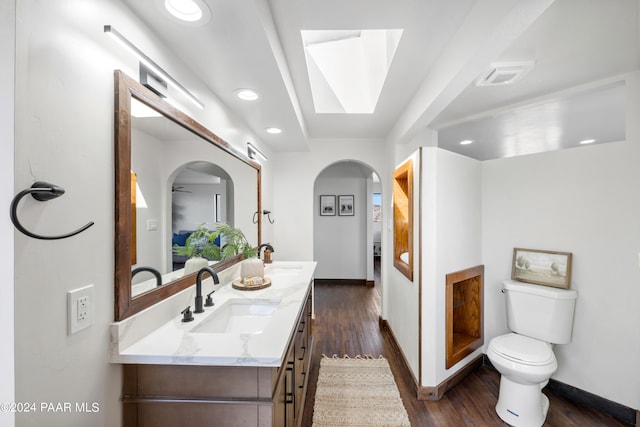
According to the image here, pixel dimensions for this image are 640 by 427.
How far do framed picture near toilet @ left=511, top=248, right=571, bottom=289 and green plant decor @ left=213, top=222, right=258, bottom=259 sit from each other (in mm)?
2308

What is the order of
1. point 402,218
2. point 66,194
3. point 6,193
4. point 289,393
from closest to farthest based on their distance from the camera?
point 6,193 < point 66,194 < point 289,393 < point 402,218

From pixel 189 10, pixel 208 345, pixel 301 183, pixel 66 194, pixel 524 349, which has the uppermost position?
pixel 189 10

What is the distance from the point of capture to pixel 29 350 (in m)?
0.69

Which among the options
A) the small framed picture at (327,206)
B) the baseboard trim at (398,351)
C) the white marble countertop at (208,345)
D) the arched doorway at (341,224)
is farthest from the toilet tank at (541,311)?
the small framed picture at (327,206)

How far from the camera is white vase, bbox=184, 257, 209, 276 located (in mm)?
1500

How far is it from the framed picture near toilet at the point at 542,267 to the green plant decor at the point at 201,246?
2495mm

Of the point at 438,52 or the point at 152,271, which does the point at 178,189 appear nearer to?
the point at 152,271

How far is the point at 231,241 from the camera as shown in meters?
2.07

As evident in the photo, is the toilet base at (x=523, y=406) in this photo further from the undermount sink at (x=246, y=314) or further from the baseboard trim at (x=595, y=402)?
the undermount sink at (x=246, y=314)

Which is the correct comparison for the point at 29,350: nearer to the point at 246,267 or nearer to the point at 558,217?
the point at 246,267

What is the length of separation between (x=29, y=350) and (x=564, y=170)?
3.13m

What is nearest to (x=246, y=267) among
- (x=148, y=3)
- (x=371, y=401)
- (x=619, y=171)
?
(x=371, y=401)

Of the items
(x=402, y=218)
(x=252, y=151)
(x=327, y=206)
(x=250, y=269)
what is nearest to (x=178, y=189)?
(x=250, y=269)

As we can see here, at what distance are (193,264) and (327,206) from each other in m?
3.91
